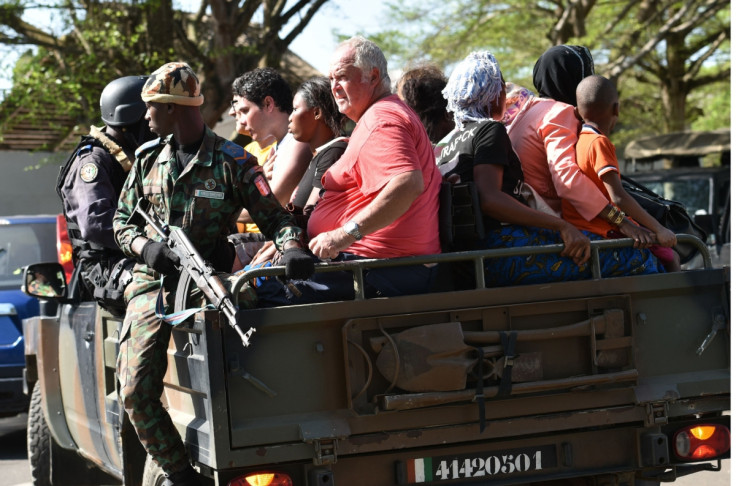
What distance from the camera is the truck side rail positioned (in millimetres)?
3928

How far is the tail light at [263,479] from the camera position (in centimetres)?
388

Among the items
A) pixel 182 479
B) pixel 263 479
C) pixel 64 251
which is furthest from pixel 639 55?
pixel 263 479

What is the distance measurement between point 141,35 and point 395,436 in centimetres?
1342

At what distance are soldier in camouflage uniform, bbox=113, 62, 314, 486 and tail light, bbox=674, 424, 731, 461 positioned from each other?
1.73 meters

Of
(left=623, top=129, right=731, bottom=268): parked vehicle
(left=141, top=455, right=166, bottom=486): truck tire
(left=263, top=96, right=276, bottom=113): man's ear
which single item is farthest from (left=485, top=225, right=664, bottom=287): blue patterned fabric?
(left=623, top=129, right=731, bottom=268): parked vehicle

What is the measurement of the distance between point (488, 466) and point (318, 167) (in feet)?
5.19

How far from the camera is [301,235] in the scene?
448cm

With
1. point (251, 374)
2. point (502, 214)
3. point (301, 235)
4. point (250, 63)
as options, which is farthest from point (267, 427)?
point (250, 63)

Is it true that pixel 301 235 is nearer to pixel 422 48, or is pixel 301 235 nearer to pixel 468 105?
pixel 468 105

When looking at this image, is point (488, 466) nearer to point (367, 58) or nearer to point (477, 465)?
point (477, 465)

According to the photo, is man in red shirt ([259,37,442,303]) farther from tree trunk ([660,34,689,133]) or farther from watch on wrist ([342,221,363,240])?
tree trunk ([660,34,689,133])

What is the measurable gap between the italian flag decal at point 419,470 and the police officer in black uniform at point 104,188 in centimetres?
160

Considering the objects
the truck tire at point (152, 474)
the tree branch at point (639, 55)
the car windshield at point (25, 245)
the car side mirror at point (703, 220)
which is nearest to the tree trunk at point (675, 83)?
the tree branch at point (639, 55)

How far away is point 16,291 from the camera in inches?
355
